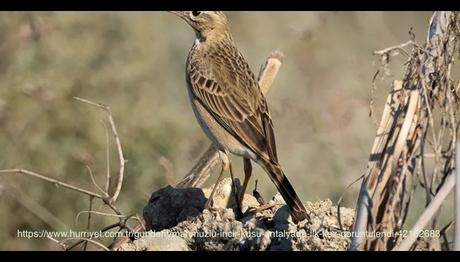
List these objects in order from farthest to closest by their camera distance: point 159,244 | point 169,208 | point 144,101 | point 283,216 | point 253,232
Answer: point 144,101
point 169,208
point 283,216
point 253,232
point 159,244

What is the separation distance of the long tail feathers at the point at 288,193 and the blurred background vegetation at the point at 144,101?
5.29ft

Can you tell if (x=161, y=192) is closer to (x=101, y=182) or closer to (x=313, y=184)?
(x=101, y=182)

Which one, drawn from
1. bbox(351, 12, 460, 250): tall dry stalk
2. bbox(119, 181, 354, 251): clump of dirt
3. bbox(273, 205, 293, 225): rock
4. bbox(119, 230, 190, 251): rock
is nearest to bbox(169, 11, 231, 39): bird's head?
bbox(119, 181, 354, 251): clump of dirt

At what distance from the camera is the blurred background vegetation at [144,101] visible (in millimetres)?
9867

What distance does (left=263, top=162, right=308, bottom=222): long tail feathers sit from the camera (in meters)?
6.35

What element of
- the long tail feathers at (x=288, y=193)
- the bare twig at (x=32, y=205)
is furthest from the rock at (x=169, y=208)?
the bare twig at (x=32, y=205)

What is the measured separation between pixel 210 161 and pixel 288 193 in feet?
5.31

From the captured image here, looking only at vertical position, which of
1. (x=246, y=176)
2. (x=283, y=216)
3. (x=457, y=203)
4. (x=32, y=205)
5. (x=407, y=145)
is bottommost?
(x=457, y=203)

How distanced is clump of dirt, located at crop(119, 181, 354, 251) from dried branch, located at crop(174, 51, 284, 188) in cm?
75

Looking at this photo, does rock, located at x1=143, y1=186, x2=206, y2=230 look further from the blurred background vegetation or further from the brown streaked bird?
the blurred background vegetation

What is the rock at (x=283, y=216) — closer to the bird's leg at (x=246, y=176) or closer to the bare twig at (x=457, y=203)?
the bird's leg at (x=246, y=176)

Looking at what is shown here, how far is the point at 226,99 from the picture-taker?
7.73 meters

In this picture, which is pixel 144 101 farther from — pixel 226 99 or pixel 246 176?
pixel 246 176

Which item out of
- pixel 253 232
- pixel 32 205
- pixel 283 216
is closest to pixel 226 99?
pixel 283 216
